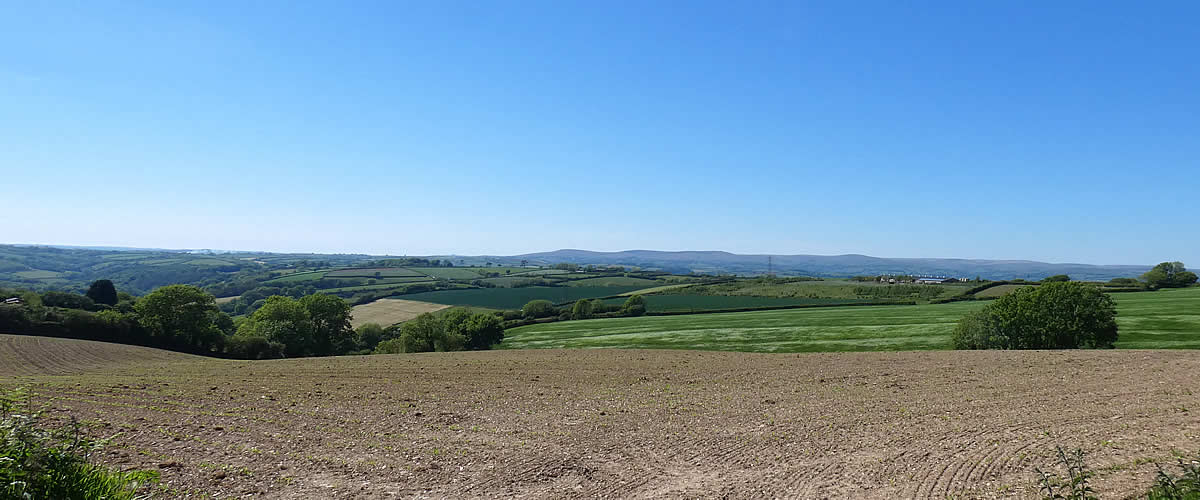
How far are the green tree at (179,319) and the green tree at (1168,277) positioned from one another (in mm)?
125813

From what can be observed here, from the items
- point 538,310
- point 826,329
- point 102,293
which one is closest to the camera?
point 826,329

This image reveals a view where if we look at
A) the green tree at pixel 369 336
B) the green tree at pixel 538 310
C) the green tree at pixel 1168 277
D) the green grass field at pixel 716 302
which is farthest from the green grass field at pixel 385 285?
the green tree at pixel 1168 277

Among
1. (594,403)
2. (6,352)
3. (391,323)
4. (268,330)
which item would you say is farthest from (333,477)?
(391,323)

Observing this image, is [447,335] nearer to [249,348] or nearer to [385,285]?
[249,348]

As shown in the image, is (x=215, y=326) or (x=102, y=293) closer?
(x=215, y=326)

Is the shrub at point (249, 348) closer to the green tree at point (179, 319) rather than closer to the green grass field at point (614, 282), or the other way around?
the green tree at point (179, 319)

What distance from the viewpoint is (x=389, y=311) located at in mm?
104688

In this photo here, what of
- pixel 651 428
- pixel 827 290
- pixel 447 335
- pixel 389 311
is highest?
pixel 827 290

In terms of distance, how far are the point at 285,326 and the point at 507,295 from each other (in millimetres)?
61995

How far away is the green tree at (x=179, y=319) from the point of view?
5647 cm

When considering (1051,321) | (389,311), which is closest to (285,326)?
(389,311)

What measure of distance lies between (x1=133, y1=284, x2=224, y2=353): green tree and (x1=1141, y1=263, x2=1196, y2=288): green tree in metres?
126

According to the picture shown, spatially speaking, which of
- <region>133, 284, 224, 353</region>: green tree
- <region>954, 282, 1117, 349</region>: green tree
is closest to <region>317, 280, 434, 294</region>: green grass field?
<region>133, 284, 224, 353</region>: green tree

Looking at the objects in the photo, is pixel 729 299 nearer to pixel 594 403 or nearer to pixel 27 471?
pixel 594 403
